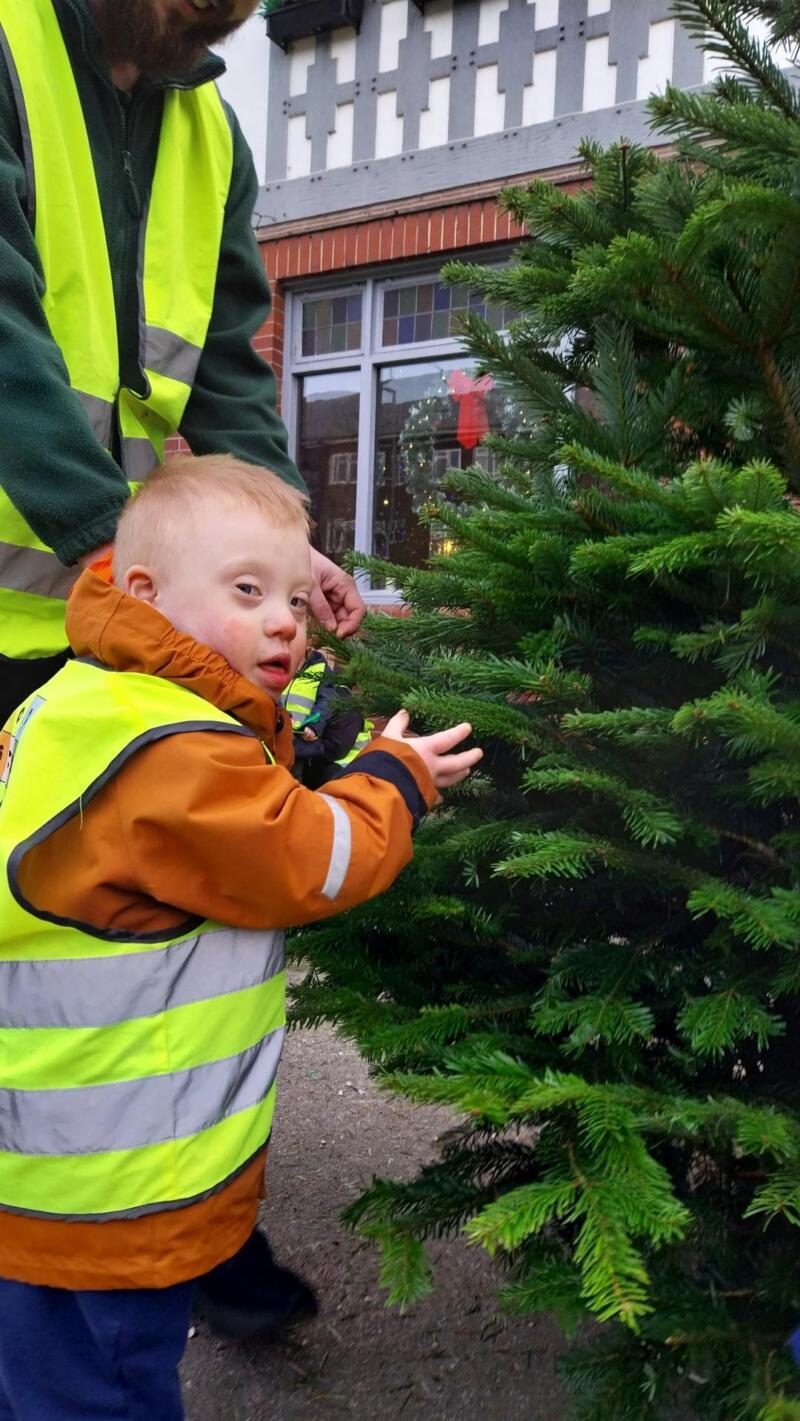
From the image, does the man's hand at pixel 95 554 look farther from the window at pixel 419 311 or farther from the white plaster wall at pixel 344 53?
the white plaster wall at pixel 344 53

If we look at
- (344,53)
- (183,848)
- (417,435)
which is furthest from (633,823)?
(344,53)

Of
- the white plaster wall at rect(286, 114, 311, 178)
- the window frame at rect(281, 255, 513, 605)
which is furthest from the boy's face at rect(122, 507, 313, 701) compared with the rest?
the white plaster wall at rect(286, 114, 311, 178)

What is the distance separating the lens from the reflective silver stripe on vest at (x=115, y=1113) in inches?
54.1

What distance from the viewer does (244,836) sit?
1312 mm

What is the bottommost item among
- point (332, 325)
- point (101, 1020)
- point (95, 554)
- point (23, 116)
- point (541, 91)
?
point (101, 1020)

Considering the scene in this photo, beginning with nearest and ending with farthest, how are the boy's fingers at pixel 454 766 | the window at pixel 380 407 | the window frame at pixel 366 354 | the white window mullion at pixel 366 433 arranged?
the boy's fingers at pixel 454 766
the window at pixel 380 407
the window frame at pixel 366 354
the white window mullion at pixel 366 433

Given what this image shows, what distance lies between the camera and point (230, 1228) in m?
1.47

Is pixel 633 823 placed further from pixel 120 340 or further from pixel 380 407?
pixel 380 407


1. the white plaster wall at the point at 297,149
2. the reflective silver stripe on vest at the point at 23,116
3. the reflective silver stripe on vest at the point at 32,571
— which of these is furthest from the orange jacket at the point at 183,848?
the white plaster wall at the point at 297,149

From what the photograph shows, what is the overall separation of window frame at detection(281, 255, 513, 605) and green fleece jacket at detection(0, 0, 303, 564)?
4.54 m

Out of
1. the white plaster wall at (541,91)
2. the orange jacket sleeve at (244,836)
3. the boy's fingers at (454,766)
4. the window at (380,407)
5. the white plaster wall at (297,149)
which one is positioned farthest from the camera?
the white plaster wall at (297,149)

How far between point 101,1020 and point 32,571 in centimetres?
77

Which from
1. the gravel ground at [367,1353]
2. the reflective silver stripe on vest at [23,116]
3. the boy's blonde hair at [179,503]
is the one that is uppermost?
the reflective silver stripe on vest at [23,116]

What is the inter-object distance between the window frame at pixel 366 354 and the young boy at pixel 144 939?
18.2ft
